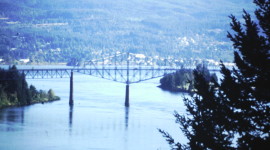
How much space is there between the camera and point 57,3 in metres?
129

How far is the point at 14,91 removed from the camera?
2283 cm

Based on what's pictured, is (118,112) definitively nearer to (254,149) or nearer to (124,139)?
(124,139)

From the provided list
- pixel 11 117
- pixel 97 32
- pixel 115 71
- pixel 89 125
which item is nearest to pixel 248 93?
pixel 89 125

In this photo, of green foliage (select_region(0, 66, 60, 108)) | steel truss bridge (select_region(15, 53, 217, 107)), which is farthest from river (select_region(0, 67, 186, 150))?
steel truss bridge (select_region(15, 53, 217, 107))

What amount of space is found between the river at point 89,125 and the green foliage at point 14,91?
26.3 inches

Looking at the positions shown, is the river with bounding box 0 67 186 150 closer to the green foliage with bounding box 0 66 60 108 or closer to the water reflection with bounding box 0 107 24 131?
the water reflection with bounding box 0 107 24 131

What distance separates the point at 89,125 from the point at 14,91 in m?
6.48

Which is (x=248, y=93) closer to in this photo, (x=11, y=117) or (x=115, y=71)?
(x=11, y=117)

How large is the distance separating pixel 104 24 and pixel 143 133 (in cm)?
9112

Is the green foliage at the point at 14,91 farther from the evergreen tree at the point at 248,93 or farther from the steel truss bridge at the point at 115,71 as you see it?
the evergreen tree at the point at 248,93

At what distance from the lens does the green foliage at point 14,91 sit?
2188 cm

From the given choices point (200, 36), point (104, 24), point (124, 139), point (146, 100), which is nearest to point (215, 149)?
point (124, 139)

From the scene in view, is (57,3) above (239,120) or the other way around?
above

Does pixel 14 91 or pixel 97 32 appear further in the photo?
Result: pixel 97 32
